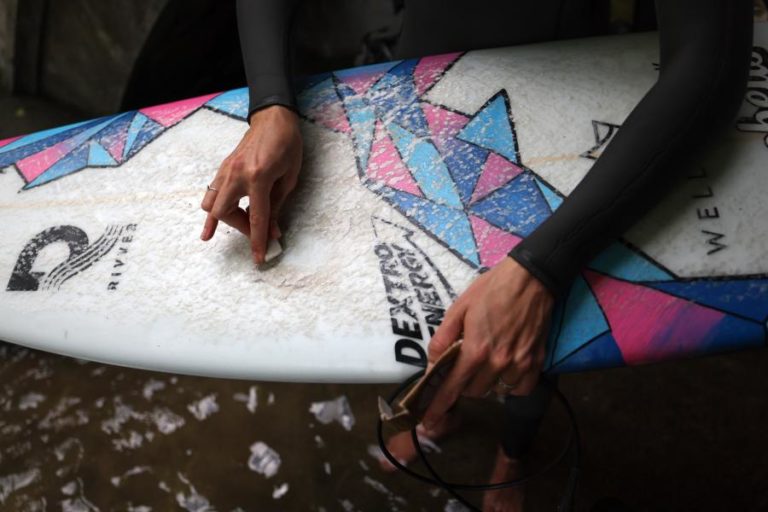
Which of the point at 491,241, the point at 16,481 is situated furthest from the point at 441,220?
the point at 16,481

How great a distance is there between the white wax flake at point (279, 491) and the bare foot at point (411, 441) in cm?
23

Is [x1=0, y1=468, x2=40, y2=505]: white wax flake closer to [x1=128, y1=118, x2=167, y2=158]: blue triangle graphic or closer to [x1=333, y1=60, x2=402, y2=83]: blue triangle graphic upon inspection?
[x1=128, y1=118, x2=167, y2=158]: blue triangle graphic

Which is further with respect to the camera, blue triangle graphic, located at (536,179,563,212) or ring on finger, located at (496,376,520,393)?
blue triangle graphic, located at (536,179,563,212)

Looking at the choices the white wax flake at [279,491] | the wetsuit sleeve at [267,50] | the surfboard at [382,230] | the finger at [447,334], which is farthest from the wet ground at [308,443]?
the wetsuit sleeve at [267,50]

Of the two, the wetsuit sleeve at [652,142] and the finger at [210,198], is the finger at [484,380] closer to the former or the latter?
the wetsuit sleeve at [652,142]

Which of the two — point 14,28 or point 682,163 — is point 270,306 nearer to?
point 682,163

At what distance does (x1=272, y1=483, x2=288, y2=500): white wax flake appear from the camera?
1.41m

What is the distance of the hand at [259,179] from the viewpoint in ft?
3.02

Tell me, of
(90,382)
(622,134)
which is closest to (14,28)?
(90,382)

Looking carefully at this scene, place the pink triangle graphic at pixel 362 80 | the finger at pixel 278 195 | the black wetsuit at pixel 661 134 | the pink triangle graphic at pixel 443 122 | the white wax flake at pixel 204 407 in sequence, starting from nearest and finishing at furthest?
1. the black wetsuit at pixel 661 134
2. the finger at pixel 278 195
3. the pink triangle graphic at pixel 443 122
4. the pink triangle graphic at pixel 362 80
5. the white wax flake at pixel 204 407

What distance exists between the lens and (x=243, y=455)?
1478mm

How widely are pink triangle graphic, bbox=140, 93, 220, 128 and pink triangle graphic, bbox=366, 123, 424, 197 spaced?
1.27 ft

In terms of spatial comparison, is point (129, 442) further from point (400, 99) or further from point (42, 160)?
point (400, 99)

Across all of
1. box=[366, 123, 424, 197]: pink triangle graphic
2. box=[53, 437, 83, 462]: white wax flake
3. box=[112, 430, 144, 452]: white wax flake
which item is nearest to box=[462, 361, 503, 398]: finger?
box=[366, 123, 424, 197]: pink triangle graphic
